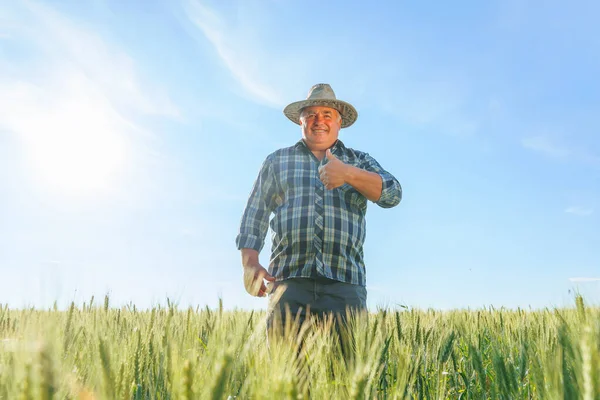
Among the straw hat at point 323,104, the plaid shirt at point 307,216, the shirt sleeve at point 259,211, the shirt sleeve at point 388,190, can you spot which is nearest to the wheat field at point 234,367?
the plaid shirt at point 307,216

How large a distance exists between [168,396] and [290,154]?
A: 8.00ft

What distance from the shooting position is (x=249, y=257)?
366cm

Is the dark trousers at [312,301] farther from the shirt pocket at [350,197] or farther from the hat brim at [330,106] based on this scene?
the hat brim at [330,106]

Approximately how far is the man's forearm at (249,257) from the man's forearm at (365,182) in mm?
878

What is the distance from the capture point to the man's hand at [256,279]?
11.1 feet

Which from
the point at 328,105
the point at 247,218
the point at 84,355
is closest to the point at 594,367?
the point at 84,355

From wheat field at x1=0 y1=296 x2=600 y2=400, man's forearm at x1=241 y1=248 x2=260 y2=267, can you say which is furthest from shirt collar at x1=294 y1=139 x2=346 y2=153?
wheat field at x1=0 y1=296 x2=600 y2=400

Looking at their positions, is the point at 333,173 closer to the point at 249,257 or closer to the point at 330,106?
the point at 249,257

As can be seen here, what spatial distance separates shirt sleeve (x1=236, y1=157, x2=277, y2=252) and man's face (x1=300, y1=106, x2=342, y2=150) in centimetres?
39

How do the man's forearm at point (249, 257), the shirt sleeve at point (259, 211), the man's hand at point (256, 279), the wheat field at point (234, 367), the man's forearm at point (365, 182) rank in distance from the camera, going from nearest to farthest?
the wheat field at point (234, 367) < the man's forearm at point (365, 182) < the man's hand at point (256, 279) < the man's forearm at point (249, 257) < the shirt sleeve at point (259, 211)

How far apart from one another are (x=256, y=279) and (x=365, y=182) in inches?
38.4

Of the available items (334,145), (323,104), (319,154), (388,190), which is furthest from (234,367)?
(323,104)

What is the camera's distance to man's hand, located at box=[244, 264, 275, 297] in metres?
3.38

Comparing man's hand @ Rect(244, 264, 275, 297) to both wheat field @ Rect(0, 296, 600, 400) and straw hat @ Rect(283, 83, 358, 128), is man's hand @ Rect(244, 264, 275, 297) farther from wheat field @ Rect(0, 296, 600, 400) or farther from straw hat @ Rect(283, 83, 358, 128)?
straw hat @ Rect(283, 83, 358, 128)
